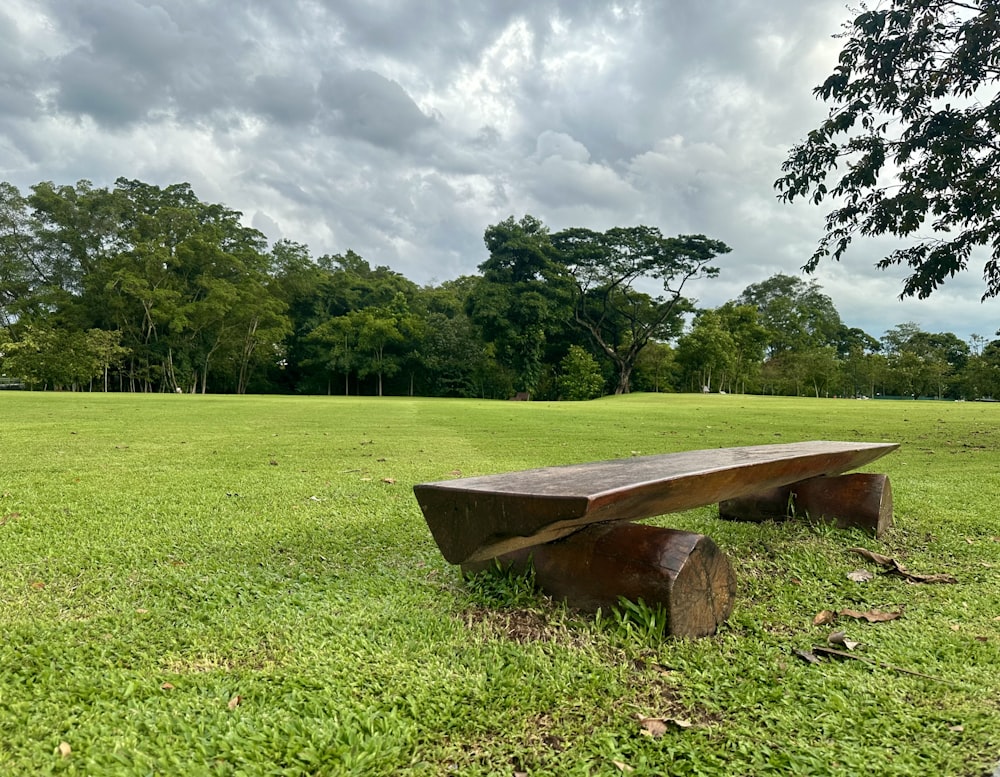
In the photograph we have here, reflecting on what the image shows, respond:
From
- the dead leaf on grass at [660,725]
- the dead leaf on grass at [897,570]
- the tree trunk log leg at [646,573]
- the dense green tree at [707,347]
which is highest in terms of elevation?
the dense green tree at [707,347]

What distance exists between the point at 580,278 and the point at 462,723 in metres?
37.1

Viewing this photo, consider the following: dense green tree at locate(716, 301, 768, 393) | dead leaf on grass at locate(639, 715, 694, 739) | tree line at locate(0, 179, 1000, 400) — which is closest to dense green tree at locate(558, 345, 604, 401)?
tree line at locate(0, 179, 1000, 400)

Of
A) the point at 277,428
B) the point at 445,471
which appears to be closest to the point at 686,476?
the point at 445,471

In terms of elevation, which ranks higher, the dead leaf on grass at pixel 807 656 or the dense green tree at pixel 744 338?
the dense green tree at pixel 744 338

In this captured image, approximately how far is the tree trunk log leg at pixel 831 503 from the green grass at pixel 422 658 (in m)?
0.13

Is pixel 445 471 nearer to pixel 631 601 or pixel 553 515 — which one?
pixel 631 601

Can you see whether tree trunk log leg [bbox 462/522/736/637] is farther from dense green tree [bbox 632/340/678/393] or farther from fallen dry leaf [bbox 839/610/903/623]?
dense green tree [bbox 632/340/678/393]

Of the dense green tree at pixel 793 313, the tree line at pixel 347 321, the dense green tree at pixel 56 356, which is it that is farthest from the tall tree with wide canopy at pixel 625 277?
the dense green tree at pixel 56 356

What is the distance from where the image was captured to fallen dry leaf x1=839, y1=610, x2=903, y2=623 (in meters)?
2.14

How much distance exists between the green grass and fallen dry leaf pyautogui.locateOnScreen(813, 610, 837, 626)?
40mm

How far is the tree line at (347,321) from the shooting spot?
33.8m

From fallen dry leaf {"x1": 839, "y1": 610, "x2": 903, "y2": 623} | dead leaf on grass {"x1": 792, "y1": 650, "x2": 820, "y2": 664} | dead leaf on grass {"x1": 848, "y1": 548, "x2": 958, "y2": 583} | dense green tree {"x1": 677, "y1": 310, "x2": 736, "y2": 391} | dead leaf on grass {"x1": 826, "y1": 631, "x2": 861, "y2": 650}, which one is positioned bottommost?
dead leaf on grass {"x1": 792, "y1": 650, "x2": 820, "y2": 664}

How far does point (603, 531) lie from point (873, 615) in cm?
107

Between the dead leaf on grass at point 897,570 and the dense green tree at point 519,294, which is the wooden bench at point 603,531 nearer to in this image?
the dead leaf on grass at point 897,570
